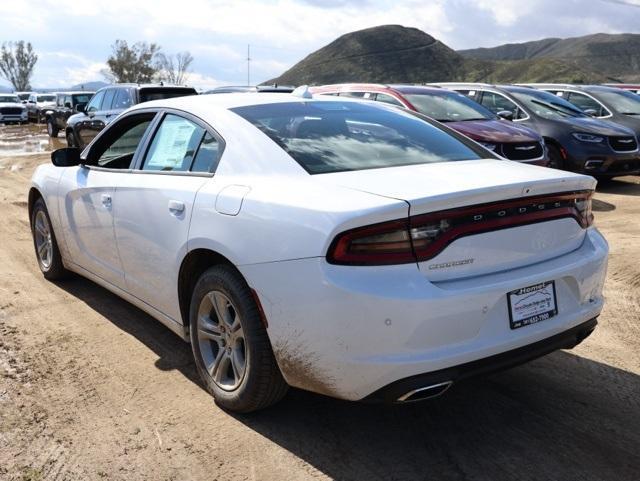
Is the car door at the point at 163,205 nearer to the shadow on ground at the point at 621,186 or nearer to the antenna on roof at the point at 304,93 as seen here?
the antenna on roof at the point at 304,93

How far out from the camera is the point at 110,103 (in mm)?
14078

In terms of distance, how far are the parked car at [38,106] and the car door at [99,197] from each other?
98.5 ft

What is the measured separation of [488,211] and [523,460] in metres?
1.12

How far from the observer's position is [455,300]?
2.63 metres

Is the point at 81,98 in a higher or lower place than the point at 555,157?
higher

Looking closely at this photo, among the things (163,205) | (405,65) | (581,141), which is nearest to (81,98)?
(581,141)

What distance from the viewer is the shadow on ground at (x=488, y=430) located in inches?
112

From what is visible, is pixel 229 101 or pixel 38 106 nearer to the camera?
pixel 229 101

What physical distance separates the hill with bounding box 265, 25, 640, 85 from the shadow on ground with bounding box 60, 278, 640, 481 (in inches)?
Answer: 2590

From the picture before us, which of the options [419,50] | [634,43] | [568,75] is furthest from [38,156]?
[634,43]

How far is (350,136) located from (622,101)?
12158 mm

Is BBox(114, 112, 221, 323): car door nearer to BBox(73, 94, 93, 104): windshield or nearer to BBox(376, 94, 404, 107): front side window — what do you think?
BBox(376, 94, 404, 107): front side window

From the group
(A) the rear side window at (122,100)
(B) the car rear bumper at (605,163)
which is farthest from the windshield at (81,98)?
(B) the car rear bumper at (605,163)

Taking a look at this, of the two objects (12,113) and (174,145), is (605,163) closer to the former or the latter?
(174,145)
